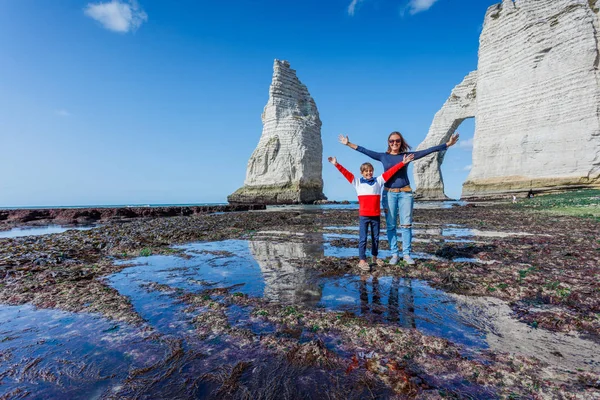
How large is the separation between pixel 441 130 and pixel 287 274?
6064 centimetres

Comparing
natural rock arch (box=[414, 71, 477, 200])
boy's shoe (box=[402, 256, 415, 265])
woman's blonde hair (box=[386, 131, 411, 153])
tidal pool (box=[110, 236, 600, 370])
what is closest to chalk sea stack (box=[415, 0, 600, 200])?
natural rock arch (box=[414, 71, 477, 200])

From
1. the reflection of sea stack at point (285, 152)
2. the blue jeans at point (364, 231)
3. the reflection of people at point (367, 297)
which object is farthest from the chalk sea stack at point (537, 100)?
the reflection of people at point (367, 297)

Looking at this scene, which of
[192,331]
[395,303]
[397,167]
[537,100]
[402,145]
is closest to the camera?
[192,331]

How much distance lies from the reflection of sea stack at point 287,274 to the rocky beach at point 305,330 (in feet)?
0.14

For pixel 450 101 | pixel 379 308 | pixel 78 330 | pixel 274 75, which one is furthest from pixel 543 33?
pixel 78 330

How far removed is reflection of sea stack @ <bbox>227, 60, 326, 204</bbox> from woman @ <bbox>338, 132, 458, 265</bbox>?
4697 cm

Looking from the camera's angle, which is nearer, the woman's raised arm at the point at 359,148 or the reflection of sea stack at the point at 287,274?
the reflection of sea stack at the point at 287,274

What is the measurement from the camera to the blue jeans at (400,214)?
577 cm

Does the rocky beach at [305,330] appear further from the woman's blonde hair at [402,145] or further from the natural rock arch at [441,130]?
the natural rock arch at [441,130]

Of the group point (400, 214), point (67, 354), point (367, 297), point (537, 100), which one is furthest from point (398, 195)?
point (537, 100)

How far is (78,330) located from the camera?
2.98 meters

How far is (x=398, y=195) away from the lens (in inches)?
232

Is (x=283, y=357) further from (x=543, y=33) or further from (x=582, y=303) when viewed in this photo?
(x=543, y=33)

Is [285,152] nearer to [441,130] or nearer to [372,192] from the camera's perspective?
[441,130]
